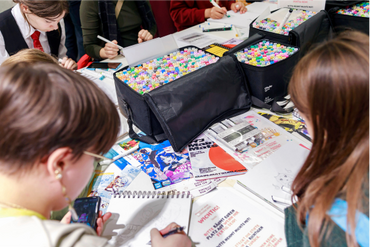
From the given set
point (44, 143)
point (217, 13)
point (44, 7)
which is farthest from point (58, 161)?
point (217, 13)

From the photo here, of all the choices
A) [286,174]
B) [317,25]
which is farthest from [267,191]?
[317,25]

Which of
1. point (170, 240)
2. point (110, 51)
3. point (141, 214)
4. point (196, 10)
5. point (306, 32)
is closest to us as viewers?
point (170, 240)

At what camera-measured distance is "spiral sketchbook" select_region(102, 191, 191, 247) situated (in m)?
0.64

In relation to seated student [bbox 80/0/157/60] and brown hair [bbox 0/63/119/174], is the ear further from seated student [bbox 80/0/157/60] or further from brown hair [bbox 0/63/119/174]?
seated student [bbox 80/0/157/60]

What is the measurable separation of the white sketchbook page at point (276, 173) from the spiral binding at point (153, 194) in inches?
7.0

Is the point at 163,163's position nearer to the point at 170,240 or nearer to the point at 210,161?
the point at 210,161

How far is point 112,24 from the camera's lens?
5.21 ft

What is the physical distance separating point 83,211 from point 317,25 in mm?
1307

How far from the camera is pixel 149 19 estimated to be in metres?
1.79

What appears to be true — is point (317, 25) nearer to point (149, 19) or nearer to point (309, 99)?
point (309, 99)

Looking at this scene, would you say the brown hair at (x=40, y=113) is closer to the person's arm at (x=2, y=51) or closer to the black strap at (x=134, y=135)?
the black strap at (x=134, y=135)

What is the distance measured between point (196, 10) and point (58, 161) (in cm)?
180

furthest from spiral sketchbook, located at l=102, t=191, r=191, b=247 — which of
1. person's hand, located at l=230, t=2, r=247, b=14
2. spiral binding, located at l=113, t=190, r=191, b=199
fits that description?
person's hand, located at l=230, t=2, r=247, b=14

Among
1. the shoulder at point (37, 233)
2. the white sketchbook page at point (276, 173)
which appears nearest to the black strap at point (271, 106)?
the white sketchbook page at point (276, 173)
